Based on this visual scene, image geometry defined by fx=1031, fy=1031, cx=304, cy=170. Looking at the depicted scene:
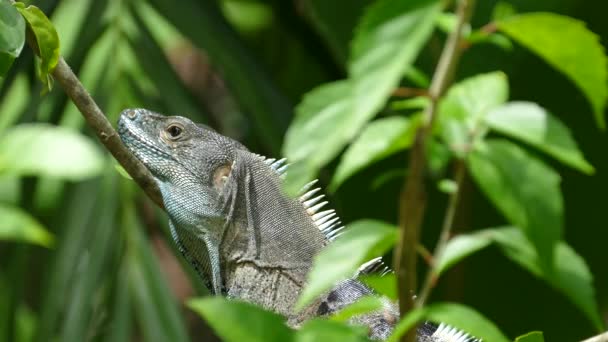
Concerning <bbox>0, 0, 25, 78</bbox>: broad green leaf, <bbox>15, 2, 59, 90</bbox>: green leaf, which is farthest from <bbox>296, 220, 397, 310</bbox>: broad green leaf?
<bbox>15, 2, 59, 90</bbox>: green leaf

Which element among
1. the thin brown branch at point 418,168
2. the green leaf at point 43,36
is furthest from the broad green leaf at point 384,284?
the green leaf at point 43,36

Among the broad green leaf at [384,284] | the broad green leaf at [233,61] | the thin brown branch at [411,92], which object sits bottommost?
the broad green leaf at [233,61]

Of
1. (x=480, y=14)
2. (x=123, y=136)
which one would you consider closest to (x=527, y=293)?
(x=480, y=14)

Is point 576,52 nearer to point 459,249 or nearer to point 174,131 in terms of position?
point 459,249

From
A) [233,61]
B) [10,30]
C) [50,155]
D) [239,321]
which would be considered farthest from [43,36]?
[233,61]

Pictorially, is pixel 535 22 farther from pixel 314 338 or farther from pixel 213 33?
pixel 213 33

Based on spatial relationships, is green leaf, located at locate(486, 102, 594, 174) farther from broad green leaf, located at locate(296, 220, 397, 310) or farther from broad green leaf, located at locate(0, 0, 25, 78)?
broad green leaf, located at locate(0, 0, 25, 78)

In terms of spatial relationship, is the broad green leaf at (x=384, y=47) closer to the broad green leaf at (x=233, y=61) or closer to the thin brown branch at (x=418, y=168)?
the thin brown branch at (x=418, y=168)

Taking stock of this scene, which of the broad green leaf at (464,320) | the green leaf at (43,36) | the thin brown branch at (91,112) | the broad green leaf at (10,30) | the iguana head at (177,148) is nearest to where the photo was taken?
the broad green leaf at (464,320)
